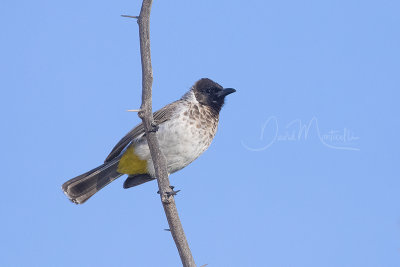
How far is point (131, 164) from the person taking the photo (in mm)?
5145

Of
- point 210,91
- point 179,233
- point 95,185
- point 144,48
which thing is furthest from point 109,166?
point 144,48

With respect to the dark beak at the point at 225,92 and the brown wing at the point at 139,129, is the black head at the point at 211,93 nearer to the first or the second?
the dark beak at the point at 225,92

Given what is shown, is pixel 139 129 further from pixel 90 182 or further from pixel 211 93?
pixel 211 93

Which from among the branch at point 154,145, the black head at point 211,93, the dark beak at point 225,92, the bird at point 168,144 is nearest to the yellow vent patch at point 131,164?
the bird at point 168,144

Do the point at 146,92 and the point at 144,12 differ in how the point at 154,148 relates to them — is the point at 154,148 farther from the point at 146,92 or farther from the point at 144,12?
the point at 144,12

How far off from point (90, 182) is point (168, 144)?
3.27 ft

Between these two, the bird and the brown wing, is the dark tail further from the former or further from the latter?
the brown wing

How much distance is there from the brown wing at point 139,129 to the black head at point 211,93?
46 cm

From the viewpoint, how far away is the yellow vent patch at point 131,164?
5082 millimetres

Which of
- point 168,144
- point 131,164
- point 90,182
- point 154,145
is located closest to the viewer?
point 154,145

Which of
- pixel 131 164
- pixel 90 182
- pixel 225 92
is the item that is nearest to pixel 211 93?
pixel 225 92

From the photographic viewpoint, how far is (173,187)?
4262 mm

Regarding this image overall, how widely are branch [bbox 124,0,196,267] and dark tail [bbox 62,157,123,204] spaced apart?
142 cm

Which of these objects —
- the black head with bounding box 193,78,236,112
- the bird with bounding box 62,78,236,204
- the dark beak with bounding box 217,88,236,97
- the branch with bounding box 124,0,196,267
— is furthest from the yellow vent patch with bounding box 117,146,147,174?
the branch with bounding box 124,0,196,267
